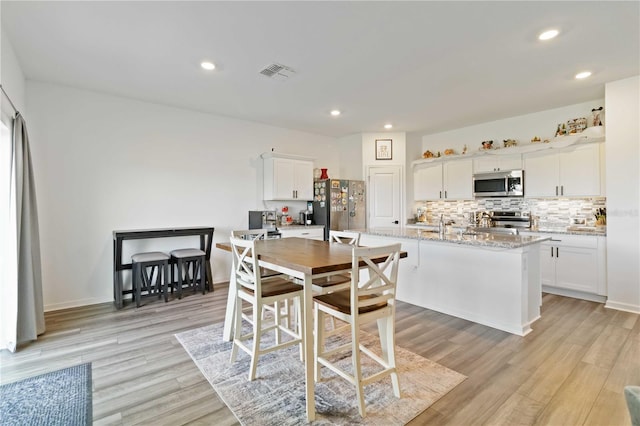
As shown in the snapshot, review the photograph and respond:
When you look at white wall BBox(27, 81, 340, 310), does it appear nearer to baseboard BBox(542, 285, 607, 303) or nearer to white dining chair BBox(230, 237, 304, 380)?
white dining chair BBox(230, 237, 304, 380)

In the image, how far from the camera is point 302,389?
2.12 meters

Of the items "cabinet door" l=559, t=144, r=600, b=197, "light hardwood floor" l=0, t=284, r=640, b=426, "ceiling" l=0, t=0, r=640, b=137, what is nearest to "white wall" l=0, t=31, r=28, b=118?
"ceiling" l=0, t=0, r=640, b=137

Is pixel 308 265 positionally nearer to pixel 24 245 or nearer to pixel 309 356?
pixel 309 356

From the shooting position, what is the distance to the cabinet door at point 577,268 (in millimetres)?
3973

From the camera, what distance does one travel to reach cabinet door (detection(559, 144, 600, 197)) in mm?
4242

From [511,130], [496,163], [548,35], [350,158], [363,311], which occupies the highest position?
[548,35]

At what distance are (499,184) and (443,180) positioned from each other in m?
1.01

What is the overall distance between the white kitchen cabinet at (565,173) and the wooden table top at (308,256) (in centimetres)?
376

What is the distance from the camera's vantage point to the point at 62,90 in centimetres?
381

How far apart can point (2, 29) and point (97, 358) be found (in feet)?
9.32

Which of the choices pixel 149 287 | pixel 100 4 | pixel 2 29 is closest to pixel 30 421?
pixel 149 287

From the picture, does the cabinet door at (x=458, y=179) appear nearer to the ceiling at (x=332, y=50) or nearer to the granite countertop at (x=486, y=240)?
the ceiling at (x=332, y=50)

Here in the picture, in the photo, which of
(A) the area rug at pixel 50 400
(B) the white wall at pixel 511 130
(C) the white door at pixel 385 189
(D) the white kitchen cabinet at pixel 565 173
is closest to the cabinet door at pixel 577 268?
(D) the white kitchen cabinet at pixel 565 173

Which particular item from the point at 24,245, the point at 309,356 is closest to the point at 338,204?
the point at 309,356
